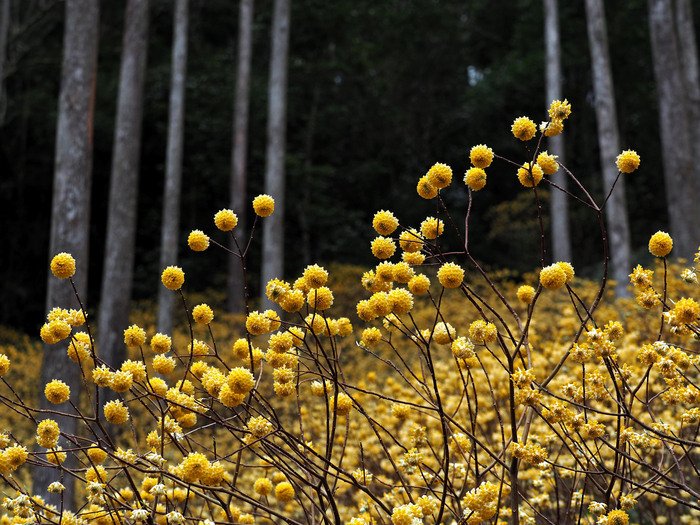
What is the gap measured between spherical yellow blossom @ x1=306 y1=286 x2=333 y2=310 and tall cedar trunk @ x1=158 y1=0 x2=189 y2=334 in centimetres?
677

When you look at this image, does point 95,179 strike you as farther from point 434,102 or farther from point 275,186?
point 434,102

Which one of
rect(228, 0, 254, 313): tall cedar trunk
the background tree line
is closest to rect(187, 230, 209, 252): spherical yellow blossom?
rect(228, 0, 254, 313): tall cedar trunk

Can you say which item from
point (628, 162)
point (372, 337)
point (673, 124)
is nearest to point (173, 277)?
point (372, 337)

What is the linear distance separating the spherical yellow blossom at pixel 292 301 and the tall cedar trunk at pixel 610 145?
7256mm

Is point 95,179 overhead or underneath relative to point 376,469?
overhead

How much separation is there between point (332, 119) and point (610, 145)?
245 inches

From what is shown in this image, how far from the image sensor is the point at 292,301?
4.23 ft

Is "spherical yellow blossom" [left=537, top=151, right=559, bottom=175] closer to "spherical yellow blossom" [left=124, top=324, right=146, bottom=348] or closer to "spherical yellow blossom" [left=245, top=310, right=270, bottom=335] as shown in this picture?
"spherical yellow blossom" [left=245, top=310, right=270, bottom=335]

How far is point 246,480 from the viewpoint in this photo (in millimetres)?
4172

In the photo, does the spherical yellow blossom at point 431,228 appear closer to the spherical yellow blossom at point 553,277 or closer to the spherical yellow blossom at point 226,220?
the spherical yellow blossom at point 553,277

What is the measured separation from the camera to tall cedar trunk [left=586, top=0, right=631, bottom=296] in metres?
7.94

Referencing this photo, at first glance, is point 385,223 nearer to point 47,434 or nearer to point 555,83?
point 47,434

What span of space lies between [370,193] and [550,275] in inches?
496

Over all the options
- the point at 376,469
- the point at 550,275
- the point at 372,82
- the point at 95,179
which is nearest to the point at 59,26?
the point at 95,179
